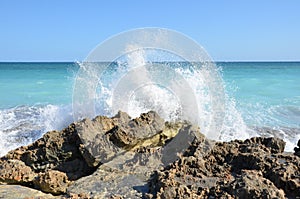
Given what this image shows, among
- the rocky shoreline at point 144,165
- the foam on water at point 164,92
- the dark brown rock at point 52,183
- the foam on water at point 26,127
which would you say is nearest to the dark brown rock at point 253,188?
the rocky shoreline at point 144,165

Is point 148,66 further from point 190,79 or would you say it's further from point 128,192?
point 128,192

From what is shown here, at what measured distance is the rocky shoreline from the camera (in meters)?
2.72

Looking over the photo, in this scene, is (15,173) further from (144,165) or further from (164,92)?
(164,92)

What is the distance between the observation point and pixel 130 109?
7621mm

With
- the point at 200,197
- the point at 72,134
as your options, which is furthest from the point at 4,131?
the point at 200,197

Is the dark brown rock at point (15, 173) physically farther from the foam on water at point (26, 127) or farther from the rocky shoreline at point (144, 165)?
the foam on water at point (26, 127)

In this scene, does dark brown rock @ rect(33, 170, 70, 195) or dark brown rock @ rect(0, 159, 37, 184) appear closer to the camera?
dark brown rock @ rect(33, 170, 70, 195)

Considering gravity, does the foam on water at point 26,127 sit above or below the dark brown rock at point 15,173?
below

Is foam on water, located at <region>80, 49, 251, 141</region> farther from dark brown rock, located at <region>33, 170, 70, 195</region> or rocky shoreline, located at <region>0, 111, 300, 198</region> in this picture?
dark brown rock, located at <region>33, 170, 70, 195</region>

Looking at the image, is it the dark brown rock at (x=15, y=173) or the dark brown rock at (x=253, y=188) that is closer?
the dark brown rock at (x=253, y=188)

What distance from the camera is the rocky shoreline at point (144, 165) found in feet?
8.94

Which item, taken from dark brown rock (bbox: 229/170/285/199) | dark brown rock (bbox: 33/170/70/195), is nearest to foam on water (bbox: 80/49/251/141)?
dark brown rock (bbox: 33/170/70/195)

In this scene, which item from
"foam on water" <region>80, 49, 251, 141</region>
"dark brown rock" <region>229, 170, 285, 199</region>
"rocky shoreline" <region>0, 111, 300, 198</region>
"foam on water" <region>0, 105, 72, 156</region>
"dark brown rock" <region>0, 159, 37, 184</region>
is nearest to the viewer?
"dark brown rock" <region>229, 170, 285, 199</region>

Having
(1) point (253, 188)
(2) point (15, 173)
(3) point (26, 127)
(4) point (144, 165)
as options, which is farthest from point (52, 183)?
(3) point (26, 127)
